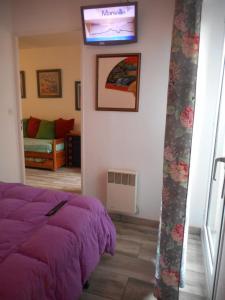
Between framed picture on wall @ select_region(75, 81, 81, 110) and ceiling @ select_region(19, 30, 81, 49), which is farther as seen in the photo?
framed picture on wall @ select_region(75, 81, 81, 110)

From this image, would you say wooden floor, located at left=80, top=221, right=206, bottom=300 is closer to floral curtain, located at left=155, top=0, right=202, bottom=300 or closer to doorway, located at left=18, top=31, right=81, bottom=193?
floral curtain, located at left=155, top=0, right=202, bottom=300

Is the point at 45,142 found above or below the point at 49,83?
below

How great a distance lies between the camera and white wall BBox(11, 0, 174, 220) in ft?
7.63

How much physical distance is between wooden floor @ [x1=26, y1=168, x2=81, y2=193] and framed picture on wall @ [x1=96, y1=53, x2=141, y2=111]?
5.36 feet

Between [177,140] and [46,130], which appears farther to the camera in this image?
[46,130]

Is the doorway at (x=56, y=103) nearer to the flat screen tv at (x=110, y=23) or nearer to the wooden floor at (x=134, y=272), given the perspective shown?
the flat screen tv at (x=110, y=23)

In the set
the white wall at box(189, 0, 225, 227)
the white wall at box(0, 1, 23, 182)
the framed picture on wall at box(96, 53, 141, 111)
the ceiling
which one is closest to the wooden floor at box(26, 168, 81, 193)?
the white wall at box(0, 1, 23, 182)

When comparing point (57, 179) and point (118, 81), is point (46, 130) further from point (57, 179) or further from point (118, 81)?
point (118, 81)

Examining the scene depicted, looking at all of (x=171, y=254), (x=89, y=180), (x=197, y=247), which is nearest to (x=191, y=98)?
(x=171, y=254)

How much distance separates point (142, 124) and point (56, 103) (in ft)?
10.4

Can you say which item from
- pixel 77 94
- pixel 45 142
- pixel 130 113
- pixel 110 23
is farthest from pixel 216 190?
pixel 77 94

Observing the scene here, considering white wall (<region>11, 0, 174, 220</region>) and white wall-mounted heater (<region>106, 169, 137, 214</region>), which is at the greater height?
white wall (<region>11, 0, 174, 220</region>)

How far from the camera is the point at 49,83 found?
508 cm

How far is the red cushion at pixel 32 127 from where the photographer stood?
501 cm
